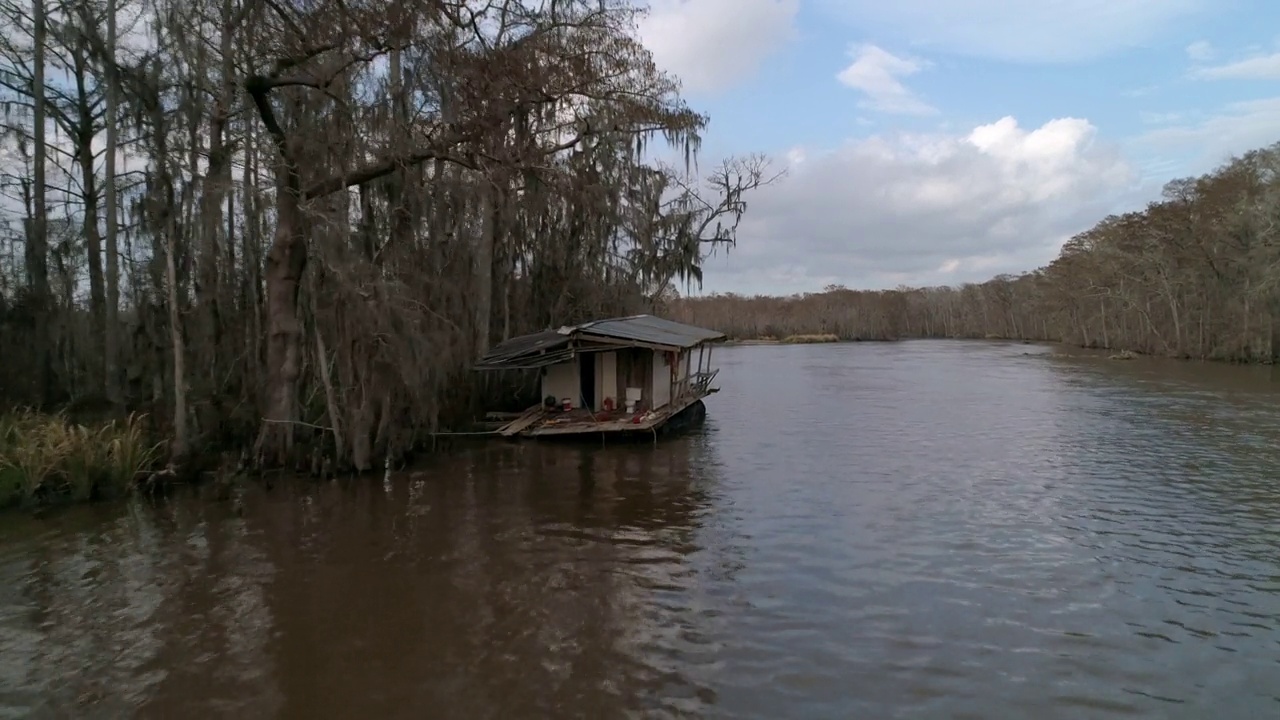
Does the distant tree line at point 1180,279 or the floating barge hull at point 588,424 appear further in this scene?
the distant tree line at point 1180,279

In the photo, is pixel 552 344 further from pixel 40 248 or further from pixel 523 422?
pixel 40 248

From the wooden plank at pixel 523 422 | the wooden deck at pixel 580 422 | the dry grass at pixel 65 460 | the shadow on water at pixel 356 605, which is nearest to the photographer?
the shadow on water at pixel 356 605

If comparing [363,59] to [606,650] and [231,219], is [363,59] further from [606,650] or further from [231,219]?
[606,650]

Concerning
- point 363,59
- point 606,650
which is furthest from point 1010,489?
point 363,59

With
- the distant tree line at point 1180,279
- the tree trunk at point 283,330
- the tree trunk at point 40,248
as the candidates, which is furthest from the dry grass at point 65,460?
the distant tree line at point 1180,279

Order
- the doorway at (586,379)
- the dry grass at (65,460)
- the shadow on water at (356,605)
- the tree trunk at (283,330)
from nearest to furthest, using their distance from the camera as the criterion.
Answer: the shadow on water at (356,605) → the dry grass at (65,460) → the tree trunk at (283,330) → the doorway at (586,379)

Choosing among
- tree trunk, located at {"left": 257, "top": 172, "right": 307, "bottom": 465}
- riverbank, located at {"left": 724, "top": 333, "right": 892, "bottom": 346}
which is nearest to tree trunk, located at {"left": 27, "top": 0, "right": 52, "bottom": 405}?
tree trunk, located at {"left": 257, "top": 172, "right": 307, "bottom": 465}

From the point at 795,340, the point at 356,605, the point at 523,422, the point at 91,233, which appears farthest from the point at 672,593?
the point at 795,340

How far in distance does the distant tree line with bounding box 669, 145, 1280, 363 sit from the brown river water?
88.6 ft

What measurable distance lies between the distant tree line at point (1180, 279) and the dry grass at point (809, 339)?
5792 mm

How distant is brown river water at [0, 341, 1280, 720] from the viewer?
579cm

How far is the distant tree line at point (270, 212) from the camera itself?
1134 centimetres

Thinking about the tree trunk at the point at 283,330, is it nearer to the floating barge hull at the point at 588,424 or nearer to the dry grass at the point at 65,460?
the dry grass at the point at 65,460

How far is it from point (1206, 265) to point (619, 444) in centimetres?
3876
